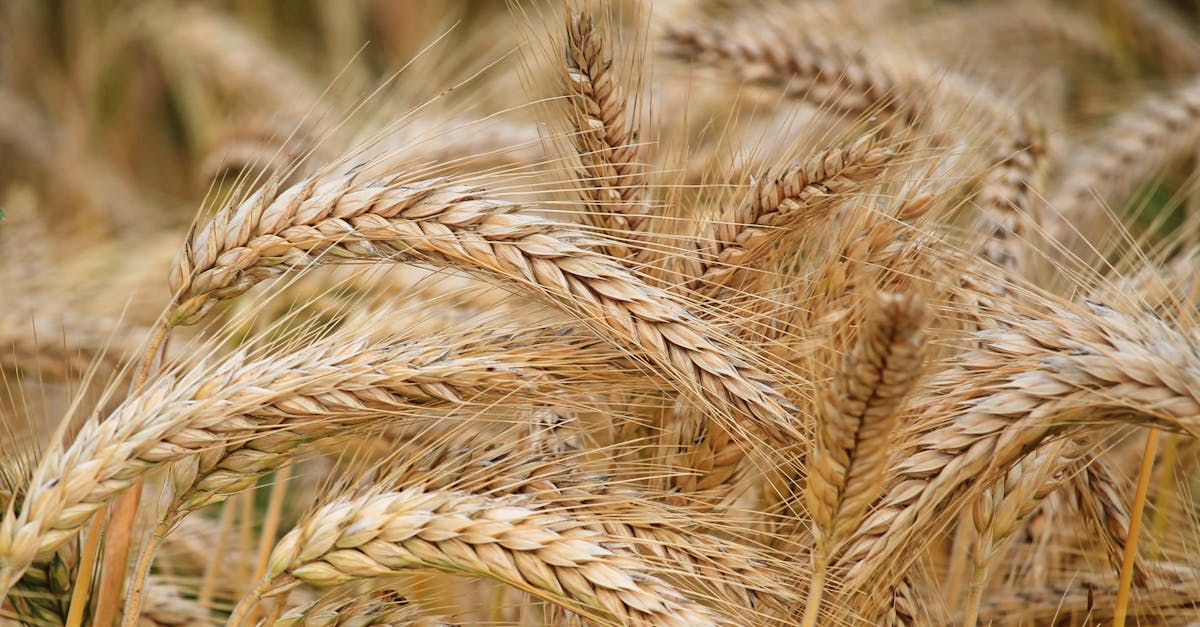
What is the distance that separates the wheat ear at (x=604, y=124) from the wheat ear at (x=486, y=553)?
35cm

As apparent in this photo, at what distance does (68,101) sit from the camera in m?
4.34

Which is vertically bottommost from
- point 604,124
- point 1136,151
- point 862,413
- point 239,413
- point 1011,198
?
point 1136,151

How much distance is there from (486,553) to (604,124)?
530mm

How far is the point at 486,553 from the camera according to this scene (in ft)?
3.26

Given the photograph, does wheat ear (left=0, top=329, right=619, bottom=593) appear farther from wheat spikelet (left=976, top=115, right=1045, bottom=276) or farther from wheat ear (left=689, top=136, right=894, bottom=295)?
wheat spikelet (left=976, top=115, right=1045, bottom=276)

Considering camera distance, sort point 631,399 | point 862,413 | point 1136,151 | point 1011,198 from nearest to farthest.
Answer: point 862,413 < point 631,399 < point 1011,198 < point 1136,151

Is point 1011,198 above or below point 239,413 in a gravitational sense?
below

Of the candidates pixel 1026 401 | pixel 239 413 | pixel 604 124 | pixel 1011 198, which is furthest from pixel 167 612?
pixel 1011 198

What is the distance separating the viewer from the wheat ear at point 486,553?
3.20 ft

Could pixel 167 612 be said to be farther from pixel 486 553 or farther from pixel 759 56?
pixel 759 56

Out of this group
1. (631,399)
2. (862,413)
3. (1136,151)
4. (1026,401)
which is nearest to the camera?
(862,413)

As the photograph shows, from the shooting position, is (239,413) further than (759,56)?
No

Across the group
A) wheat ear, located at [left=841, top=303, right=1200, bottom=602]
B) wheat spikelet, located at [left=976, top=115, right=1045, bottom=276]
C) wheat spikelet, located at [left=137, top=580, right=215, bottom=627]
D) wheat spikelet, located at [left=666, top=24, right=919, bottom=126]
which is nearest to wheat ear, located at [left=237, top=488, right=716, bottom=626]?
wheat ear, located at [left=841, top=303, right=1200, bottom=602]

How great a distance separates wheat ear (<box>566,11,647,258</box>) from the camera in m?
1.15
